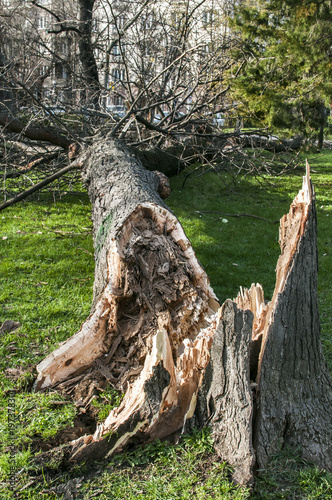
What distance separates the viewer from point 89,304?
4594mm

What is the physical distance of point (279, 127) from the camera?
10617mm

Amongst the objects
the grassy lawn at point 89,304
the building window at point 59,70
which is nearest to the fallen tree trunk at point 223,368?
the grassy lawn at point 89,304

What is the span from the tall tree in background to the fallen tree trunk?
727 centimetres

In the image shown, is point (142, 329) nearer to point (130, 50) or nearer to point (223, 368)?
point (223, 368)

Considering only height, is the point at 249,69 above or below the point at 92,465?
above

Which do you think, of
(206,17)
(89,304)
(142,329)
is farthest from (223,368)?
(206,17)

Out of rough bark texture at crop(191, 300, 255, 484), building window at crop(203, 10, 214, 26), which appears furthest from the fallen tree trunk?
building window at crop(203, 10, 214, 26)

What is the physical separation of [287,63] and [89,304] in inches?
319

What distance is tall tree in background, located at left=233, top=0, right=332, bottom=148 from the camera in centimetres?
971

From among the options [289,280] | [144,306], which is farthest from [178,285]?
[289,280]

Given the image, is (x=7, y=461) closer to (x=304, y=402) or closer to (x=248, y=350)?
(x=248, y=350)

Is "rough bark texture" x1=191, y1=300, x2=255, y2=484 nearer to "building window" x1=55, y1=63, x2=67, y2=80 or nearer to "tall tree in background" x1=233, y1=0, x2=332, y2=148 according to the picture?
"tall tree in background" x1=233, y1=0, x2=332, y2=148

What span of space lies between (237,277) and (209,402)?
3.15 metres

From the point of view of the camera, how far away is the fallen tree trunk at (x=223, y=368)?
94.7 inches
